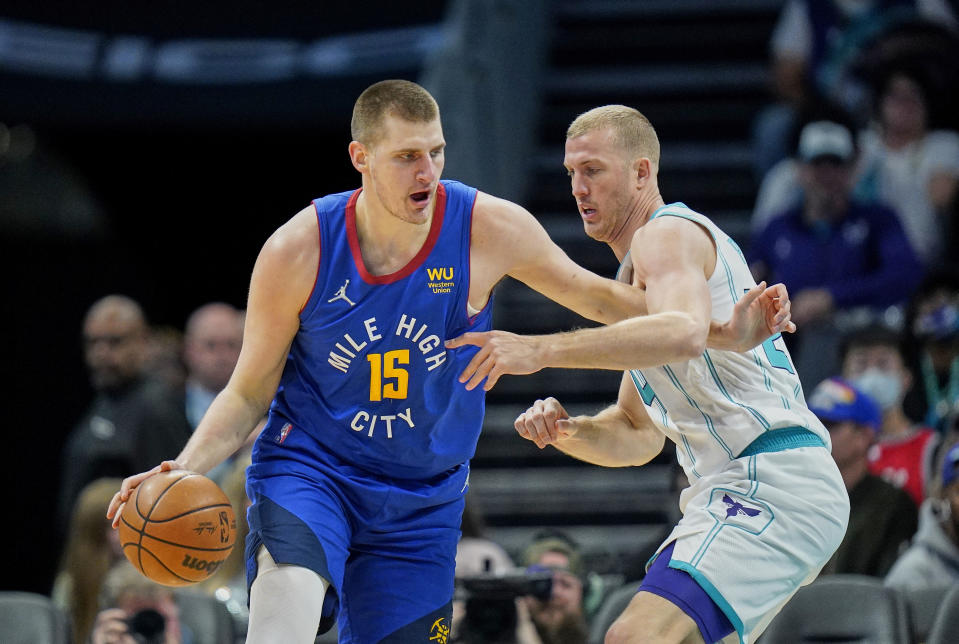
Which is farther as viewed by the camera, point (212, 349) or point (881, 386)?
point (212, 349)

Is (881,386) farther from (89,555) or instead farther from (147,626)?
(89,555)

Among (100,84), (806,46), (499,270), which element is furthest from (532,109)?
(499,270)

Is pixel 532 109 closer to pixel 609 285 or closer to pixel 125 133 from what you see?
pixel 125 133

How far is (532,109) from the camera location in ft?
33.9

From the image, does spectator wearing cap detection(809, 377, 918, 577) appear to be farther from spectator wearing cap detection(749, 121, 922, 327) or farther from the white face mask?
spectator wearing cap detection(749, 121, 922, 327)

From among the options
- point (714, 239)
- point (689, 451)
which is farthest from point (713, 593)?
point (714, 239)

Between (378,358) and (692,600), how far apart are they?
1.20 metres

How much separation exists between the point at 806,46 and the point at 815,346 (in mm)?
2553

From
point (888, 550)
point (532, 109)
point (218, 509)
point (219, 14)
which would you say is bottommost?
point (888, 550)

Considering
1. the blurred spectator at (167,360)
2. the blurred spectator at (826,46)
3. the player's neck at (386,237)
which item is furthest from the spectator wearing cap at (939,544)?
the blurred spectator at (167,360)

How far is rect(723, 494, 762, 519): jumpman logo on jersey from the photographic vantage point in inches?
160

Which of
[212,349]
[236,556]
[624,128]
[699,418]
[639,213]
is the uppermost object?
[624,128]

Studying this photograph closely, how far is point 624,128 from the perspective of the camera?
447 cm

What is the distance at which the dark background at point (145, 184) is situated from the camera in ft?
33.1
